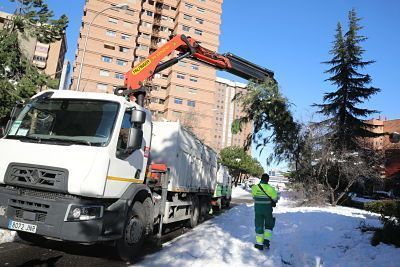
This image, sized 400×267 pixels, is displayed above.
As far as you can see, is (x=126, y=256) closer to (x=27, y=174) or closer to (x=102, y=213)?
(x=102, y=213)

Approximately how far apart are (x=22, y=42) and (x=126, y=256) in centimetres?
1600

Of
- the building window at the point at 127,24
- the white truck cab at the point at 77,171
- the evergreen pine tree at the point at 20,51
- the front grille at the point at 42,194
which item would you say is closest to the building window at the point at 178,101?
the building window at the point at 127,24

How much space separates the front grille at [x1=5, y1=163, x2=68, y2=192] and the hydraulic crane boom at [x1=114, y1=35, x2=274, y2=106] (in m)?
3.89

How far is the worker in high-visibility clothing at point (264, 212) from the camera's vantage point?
8625 millimetres

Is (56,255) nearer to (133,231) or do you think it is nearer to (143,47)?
(133,231)

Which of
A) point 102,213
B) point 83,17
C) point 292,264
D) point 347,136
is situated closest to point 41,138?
point 102,213

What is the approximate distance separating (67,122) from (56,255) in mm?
2386

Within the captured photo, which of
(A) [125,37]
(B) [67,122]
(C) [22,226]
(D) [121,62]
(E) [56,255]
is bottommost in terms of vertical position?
(E) [56,255]

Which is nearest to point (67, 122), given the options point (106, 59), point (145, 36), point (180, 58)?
→ point (180, 58)

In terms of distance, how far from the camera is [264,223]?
900cm

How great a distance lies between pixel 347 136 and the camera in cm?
2681

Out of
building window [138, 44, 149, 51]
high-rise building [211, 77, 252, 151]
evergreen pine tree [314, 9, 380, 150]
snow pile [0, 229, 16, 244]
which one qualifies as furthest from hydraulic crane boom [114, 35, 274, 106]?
high-rise building [211, 77, 252, 151]

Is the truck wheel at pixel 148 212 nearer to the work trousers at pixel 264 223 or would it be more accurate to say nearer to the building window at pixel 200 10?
the work trousers at pixel 264 223

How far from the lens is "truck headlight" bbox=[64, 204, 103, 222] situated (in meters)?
5.60
